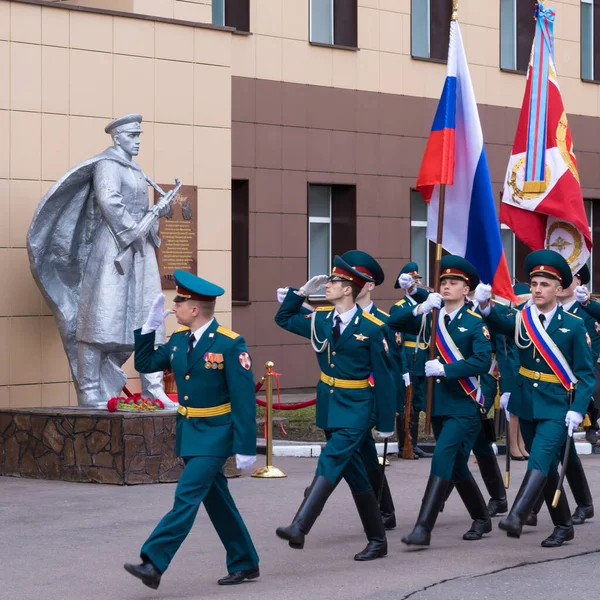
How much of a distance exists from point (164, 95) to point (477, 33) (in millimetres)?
9577

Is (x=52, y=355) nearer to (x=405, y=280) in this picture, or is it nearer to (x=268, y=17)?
(x=405, y=280)

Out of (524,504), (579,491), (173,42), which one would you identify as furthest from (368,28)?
(524,504)

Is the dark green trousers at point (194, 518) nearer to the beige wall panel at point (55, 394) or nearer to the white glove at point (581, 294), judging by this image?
the white glove at point (581, 294)

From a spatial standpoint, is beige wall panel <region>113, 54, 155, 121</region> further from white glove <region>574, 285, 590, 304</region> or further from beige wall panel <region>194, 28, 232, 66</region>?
white glove <region>574, 285, 590, 304</region>

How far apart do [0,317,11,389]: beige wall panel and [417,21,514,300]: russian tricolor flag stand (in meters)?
4.88

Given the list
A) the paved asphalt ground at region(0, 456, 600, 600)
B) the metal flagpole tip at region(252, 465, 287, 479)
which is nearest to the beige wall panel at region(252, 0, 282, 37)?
the metal flagpole tip at region(252, 465, 287, 479)

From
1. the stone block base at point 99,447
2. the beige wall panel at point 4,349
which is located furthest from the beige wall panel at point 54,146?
the stone block base at point 99,447

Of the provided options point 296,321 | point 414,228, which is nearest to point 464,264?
point 296,321

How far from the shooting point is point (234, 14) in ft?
69.9

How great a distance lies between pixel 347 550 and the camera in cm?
912

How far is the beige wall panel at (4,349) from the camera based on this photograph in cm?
1428

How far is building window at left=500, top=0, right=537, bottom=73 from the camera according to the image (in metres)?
24.9

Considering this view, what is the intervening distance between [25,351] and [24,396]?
1.44 ft

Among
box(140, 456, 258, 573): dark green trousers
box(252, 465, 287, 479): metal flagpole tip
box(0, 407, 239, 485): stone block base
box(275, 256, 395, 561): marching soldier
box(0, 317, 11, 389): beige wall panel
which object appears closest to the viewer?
box(140, 456, 258, 573): dark green trousers
